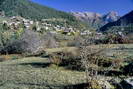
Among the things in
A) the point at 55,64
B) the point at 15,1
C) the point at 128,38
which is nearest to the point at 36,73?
the point at 55,64

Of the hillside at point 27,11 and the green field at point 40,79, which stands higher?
the hillside at point 27,11

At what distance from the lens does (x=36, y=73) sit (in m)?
17.8

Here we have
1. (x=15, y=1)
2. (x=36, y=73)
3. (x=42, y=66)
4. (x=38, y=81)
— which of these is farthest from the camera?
(x=15, y=1)

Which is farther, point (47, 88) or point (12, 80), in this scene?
point (12, 80)

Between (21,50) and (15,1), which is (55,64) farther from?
(15,1)

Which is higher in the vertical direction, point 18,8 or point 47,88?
point 18,8

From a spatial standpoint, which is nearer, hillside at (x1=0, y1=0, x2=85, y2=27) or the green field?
the green field

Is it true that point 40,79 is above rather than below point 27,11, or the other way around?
below

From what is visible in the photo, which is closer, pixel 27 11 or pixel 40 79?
pixel 40 79

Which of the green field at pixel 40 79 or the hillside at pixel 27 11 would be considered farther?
the hillside at pixel 27 11

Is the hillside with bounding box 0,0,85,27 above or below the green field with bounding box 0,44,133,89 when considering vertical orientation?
above

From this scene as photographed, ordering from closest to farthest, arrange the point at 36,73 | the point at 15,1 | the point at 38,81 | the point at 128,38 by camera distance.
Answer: the point at 38,81
the point at 36,73
the point at 128,38
the point at 15,1

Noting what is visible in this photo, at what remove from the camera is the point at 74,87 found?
1440 centimetres

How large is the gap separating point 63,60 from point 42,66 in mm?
1854
